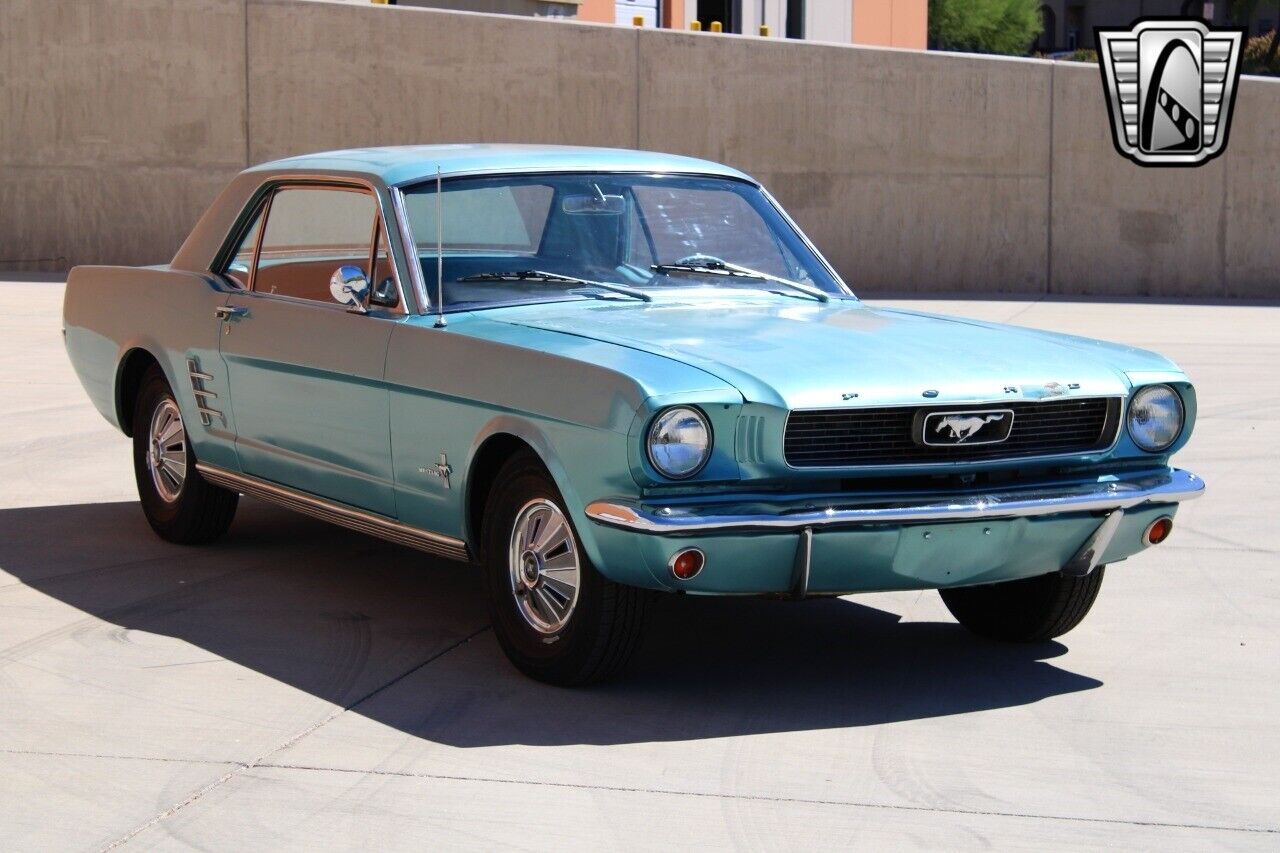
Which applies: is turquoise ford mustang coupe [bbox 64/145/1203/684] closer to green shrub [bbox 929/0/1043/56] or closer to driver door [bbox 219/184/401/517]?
driver door [bbox 219/184/401/517]

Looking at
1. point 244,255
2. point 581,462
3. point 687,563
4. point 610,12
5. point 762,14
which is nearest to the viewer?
point 687,563

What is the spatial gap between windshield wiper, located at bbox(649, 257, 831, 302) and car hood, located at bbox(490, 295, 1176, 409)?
0.20 meters

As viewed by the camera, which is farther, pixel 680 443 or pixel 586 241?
pixel 586 241

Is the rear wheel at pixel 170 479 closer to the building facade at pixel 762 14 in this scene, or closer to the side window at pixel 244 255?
the side window at pixel 244 255

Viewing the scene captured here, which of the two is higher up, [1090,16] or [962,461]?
[1090,16]

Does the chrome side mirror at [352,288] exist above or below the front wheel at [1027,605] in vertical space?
above

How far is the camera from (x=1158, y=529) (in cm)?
552

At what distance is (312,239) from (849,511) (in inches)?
116

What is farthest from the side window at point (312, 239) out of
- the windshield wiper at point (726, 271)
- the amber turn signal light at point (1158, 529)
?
the amber turn signal light at point (1158, 529)

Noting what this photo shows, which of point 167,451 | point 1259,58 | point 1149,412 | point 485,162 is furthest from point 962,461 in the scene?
point 1259,58

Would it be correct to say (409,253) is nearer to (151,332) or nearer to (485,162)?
(485,162)

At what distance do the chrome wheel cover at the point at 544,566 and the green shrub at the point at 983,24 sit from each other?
66.7 m

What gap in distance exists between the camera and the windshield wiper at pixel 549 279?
19.7ft

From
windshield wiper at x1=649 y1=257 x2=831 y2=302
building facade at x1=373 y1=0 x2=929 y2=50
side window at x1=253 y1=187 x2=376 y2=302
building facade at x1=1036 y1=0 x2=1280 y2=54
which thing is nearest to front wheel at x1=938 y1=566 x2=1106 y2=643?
windshield wiper at x1=649 y1=257 x2=831 y2=302
